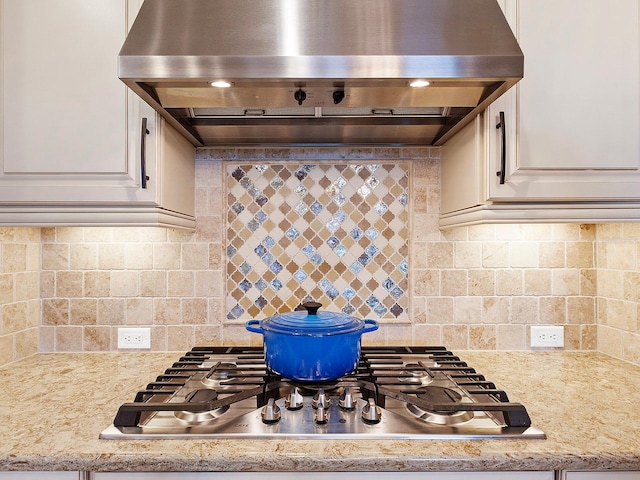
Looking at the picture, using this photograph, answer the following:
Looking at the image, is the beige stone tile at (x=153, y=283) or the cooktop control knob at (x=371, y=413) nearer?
the cooktop control knob at (x=371, y=413)

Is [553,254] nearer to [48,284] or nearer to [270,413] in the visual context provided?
[270,413]

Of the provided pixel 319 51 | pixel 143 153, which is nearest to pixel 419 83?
pixel 319 51

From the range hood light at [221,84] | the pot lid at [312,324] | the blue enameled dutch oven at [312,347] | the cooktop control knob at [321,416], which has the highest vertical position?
the range hood light at [221,84]

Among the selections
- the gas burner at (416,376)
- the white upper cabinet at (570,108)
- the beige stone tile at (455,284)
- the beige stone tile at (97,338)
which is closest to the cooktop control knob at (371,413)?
the gas burner at (416,376)

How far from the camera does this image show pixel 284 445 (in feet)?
2.81

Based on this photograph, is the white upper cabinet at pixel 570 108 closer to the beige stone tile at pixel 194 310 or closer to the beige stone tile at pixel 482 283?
the beige stone tile at pixel 482 283

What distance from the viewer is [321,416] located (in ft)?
3.04

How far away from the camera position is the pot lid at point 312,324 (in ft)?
3.46

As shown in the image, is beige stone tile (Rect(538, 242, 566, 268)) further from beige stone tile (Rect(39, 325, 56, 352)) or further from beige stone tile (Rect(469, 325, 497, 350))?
beige stone tile (Rect(39, 325, 56, 352))

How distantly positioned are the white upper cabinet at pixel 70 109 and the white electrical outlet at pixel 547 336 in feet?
4.69

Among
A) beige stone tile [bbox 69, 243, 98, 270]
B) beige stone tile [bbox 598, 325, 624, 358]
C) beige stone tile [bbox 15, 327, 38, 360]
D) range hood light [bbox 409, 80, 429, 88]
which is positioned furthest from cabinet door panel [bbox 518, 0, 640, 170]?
beige stone tile [bbox 15, 327, 38, 360]

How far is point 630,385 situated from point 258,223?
1.30m

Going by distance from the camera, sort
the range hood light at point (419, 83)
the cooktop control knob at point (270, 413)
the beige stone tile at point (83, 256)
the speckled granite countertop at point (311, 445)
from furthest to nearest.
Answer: the beige stone tile at point (83, 256)
the range hood light at point (419, 83)
the cooktop control knob at point (270, 413)
the speckled granite countertop at point (311, 445)

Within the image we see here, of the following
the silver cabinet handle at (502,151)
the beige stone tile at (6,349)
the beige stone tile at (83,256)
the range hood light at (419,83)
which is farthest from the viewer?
the beige stone tile at (83,256)
